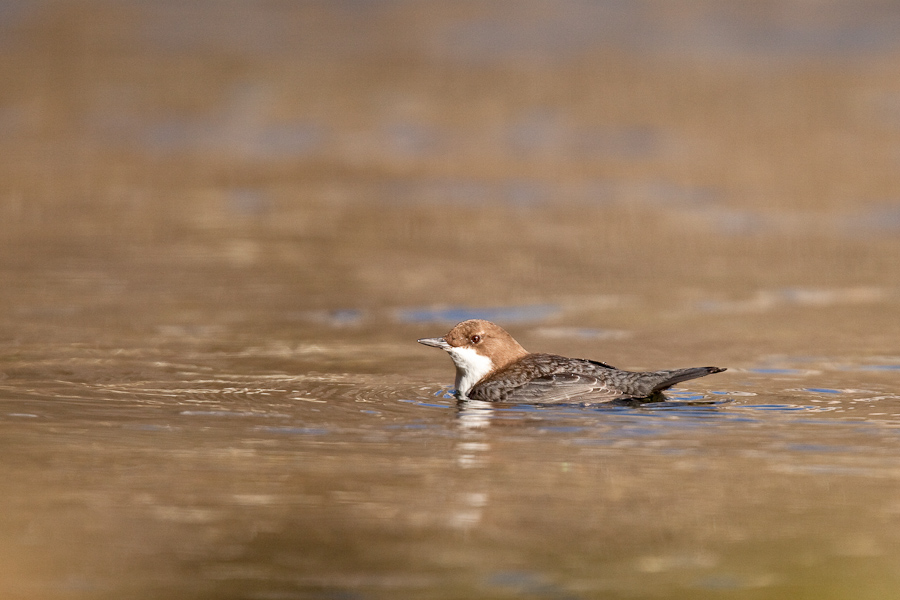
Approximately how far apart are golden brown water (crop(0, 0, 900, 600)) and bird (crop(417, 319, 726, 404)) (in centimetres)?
24

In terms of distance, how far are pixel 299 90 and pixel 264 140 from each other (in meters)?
4.20

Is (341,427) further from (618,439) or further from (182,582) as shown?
(182,582)

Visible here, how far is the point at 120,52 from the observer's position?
3288cm

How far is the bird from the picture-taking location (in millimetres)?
10422

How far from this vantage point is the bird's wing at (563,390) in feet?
34.4

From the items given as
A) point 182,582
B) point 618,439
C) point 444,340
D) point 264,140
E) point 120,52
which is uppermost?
point 120,52

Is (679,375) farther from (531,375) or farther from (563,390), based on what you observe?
(531,375)

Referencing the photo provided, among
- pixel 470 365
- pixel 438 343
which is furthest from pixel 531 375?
pixel 438 343

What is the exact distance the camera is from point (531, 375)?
10.7 m

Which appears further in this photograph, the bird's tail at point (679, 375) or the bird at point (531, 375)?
the bird at point (531, 375)

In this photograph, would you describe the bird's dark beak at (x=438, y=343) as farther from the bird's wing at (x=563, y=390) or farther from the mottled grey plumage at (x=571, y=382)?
the bird's wing at (x=563, y=390)

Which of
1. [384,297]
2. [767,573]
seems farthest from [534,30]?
[767,573]

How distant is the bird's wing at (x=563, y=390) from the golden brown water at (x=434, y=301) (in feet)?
0.78

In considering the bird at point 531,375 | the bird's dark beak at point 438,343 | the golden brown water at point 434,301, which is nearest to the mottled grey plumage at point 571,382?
the bird at point 531,375
